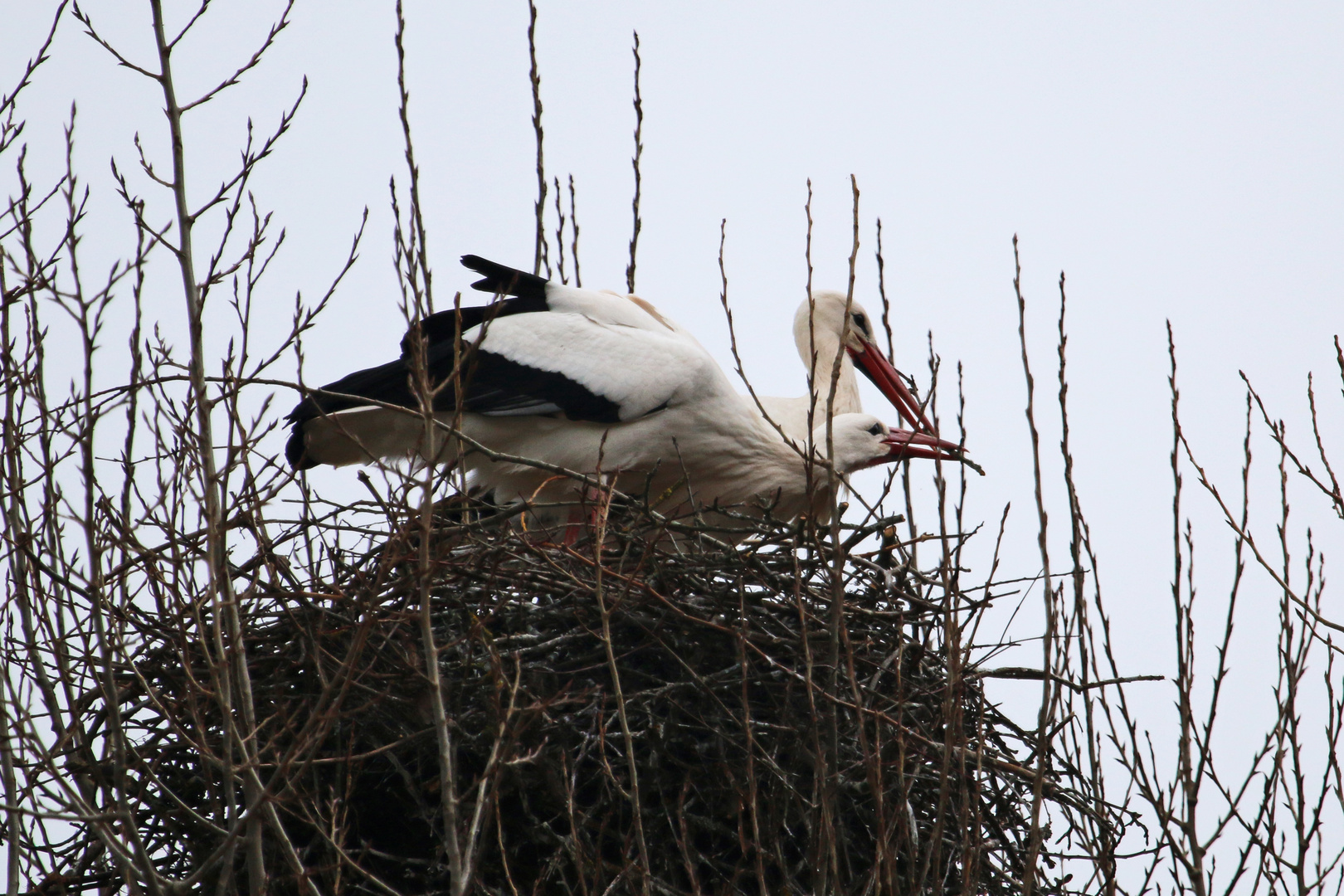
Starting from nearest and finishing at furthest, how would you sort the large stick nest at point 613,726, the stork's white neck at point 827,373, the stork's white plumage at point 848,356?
the large stick nest at point 613,726
the stork's white neck at point 827,373
the stork's white plumage at point 848,356

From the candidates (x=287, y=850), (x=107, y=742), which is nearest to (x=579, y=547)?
(x=107, y=742)

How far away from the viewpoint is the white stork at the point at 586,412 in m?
5.28

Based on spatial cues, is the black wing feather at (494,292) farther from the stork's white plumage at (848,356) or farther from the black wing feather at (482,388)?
the stork's white plumage at (848,356)

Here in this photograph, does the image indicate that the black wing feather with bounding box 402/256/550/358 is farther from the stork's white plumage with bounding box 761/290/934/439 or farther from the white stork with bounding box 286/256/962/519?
the stork's white plumage with bounding box 761/290/934/439

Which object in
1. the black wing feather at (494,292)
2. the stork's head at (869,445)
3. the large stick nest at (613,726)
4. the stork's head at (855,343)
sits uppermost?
the stork's head at (855,343)

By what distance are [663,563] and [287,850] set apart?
1.70 meters

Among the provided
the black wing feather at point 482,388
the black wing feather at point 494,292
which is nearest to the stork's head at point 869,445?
the black wing feather at point 482,388

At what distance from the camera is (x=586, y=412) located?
5281 mm

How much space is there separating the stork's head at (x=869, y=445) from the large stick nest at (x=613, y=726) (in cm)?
104

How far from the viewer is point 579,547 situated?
15.1 feet

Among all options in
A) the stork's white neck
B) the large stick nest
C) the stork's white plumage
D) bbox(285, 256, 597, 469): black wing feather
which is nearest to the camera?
the large stick nest

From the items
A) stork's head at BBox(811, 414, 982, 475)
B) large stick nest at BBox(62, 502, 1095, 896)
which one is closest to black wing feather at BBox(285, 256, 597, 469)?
stork's head at BBox(811, 414, 982, 475)

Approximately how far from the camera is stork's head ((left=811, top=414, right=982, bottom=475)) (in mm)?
5328

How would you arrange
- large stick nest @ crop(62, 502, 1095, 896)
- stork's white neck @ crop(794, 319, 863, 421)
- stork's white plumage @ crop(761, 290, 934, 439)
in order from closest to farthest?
large stick nest @ crop(62, 502, 1095, 896), stork's white neck @ crop(794, 319, 863, 421), stork's white plumage @ crop(761, 290, 934, 439)
